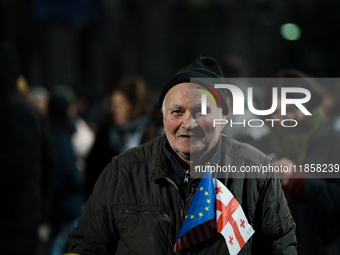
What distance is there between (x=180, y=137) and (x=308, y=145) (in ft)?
4.27

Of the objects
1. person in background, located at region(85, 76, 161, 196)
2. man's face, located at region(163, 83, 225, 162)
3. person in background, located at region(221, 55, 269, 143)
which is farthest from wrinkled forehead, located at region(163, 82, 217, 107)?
person in background, located at region(85, 76, 161, 196)

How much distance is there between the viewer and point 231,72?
4.21m

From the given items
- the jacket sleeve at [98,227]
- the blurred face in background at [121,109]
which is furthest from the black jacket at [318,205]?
the blurred face in background at [121,109]

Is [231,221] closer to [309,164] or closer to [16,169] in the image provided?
[309,164]

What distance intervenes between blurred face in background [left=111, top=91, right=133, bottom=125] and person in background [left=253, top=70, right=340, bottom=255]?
1857 millimetres

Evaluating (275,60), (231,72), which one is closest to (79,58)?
(275,60)

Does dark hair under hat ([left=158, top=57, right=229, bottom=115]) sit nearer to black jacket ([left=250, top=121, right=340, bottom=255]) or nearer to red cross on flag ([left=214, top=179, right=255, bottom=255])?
red cross on flag ([left=214, top=179, right=255, bottom=255])

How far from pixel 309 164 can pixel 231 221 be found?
1025mm

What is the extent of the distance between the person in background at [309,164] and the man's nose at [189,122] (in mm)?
799

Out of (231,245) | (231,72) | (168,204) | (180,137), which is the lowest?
(231,245)

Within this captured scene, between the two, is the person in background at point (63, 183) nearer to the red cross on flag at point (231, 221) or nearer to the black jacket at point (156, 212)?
the black jacket at point (156, 212)

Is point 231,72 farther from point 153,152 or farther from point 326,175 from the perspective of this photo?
point 153,152

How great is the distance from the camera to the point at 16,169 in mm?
3213

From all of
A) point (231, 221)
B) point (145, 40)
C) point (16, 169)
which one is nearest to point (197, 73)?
point (231, 221)
